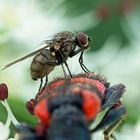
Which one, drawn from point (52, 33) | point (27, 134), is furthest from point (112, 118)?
point (52, 33)

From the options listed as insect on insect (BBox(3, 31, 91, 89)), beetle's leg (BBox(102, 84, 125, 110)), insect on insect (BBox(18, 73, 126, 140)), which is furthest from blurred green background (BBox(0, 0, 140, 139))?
insect on insect (BBox(18, 73, 126, 140))

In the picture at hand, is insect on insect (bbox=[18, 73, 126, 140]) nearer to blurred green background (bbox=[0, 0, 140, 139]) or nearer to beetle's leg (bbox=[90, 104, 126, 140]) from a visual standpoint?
beetle's leg (bbox=[90, 104, 126, 140])

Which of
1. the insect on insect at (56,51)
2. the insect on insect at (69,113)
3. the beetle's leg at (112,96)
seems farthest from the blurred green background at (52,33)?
the insect on insect at (69,113)

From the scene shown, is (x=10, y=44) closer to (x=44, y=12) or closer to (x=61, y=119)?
(x=44, y=12)

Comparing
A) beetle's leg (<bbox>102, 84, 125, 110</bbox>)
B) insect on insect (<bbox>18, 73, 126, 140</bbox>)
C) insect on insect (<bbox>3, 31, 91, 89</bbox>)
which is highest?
insect on insect (<bbox>3, 31, 91, 89</bbox>)

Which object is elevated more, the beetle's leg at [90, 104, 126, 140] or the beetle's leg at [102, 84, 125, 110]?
the beetle's leg at [102, 84, 125, 110]

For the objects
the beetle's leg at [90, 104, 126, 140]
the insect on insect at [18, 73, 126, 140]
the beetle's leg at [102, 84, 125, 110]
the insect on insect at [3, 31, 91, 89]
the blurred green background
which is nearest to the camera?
the insect on insect at [18, 73, 126, 140]
